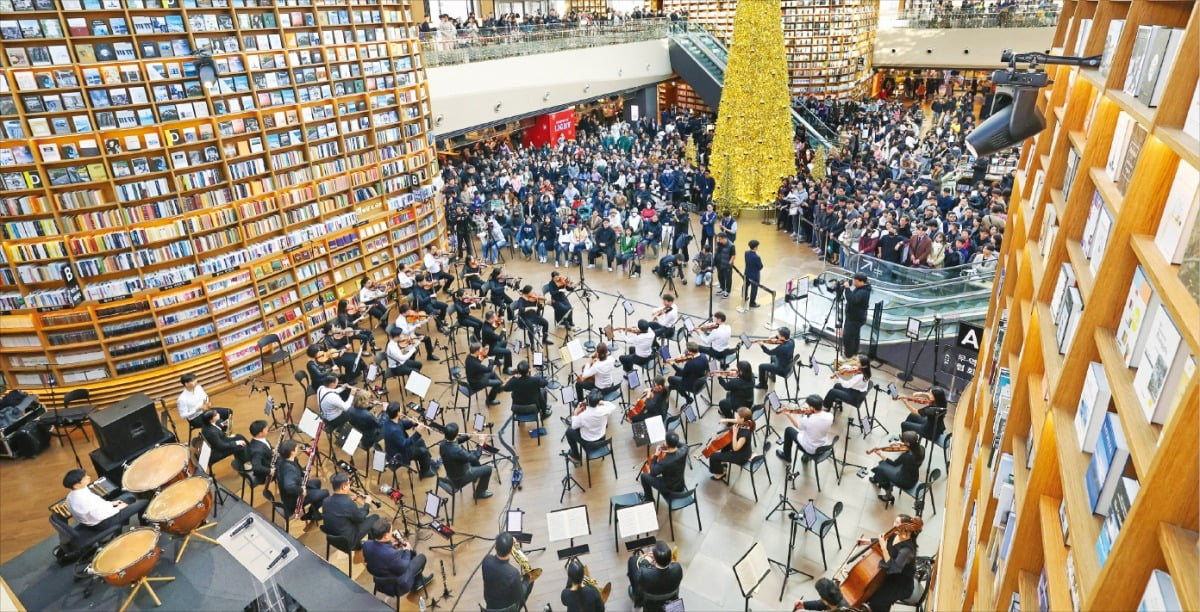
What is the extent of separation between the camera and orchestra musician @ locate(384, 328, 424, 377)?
9.12 meters

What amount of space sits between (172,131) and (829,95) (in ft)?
78.0

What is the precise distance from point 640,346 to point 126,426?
6.22m

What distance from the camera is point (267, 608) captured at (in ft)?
20.6

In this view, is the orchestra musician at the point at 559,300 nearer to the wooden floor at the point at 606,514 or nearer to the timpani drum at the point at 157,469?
the wooden floor at the point at 606,514

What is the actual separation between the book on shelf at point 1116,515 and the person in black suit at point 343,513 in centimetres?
563

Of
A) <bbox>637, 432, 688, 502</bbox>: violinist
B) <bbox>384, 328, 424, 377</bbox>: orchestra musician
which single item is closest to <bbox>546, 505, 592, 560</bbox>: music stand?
<bbox>637, 432, 688, 502</bbox>: violinist

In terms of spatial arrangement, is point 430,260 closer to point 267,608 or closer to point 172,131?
point 172,131

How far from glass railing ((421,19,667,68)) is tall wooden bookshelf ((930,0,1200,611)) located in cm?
1311

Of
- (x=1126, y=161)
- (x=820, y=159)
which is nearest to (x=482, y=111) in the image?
(x=820, y=159)

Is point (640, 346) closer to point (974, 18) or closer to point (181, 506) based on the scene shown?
point (181, 506)

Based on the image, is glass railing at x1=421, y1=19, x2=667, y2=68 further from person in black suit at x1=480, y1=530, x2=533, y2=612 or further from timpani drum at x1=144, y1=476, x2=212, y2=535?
person in black suit at x1=480, y1=530, x2=533, y2=612

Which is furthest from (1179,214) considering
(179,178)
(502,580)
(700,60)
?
(700,60)

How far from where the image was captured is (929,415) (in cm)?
700

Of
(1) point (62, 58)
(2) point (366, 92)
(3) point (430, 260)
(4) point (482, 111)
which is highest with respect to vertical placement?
(1) point (62, 58)
